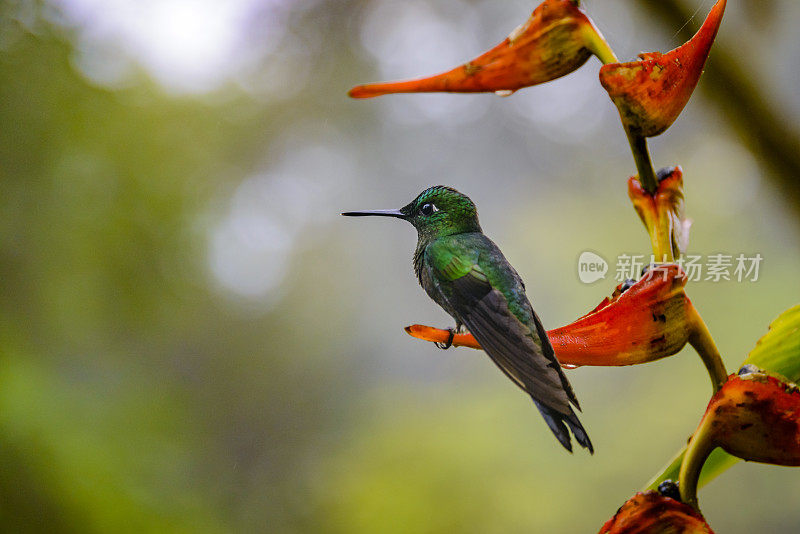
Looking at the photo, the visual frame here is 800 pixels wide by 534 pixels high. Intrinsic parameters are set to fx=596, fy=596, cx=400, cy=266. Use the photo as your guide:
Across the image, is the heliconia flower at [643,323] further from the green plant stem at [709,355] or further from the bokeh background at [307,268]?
the bokeh background at [307,268]

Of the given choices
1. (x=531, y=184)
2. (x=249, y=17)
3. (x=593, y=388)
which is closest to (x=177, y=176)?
(x=249, y=17)

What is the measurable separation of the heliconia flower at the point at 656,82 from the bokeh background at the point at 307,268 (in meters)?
0.50

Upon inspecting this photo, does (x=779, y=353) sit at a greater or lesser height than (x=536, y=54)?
lesser

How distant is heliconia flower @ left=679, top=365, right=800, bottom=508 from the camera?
0.86 feet

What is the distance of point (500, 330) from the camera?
0.37 metres

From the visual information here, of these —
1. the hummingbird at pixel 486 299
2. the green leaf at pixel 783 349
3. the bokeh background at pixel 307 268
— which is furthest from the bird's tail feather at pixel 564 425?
the bokeh background at pixel 307 268

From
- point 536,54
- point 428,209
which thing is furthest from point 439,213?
point 536,54

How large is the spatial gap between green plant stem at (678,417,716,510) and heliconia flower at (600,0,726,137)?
0.15 metres

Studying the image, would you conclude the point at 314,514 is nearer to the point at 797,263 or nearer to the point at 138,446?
the point at 138,446

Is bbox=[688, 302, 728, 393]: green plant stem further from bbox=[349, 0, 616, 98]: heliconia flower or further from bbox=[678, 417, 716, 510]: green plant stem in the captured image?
bbox=[349, 0, 616, 98]: heliconia flower

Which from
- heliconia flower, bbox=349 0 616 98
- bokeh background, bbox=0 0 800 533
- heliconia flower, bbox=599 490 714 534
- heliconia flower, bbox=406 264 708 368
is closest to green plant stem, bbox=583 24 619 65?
heliconia flower, bbox=349 0 616 98

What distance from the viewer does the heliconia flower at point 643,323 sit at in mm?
297

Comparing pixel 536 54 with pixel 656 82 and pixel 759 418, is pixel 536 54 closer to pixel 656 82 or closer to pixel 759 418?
pixel 656 82

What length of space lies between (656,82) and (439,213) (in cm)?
17
